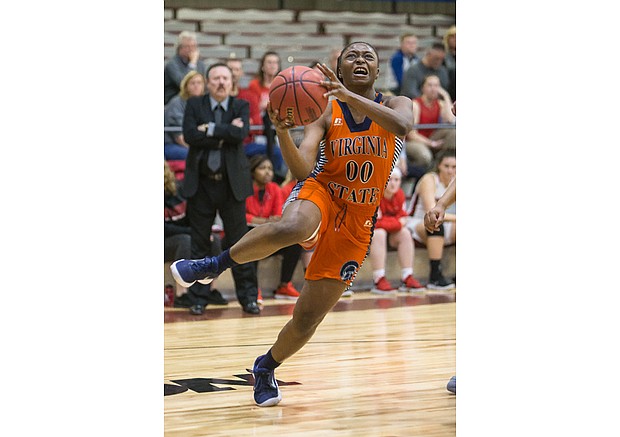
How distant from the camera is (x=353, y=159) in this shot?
4.81m

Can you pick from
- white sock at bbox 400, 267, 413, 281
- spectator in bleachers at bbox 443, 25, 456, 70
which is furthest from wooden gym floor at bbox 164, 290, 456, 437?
spectator in bleachers at bbox 443, 25, 456, 70

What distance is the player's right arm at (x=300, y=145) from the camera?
4.50 metres

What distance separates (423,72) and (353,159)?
21.2 feet

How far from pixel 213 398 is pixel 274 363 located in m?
0.42

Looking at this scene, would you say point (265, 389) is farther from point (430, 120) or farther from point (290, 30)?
point (290, 30)

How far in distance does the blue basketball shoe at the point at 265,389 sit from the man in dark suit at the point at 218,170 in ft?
10.7

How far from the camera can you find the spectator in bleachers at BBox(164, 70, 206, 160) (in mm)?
9094

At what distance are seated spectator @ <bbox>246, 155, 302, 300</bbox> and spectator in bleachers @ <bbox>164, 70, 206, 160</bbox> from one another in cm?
80

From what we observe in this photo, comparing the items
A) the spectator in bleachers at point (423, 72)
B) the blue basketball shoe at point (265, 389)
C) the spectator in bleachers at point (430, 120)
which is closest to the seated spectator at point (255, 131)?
the spectator in bleachers at point (430, 120)

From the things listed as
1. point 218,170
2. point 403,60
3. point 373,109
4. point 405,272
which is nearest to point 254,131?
point 218,170

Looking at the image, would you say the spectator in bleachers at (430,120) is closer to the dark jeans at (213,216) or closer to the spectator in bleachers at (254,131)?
the spectator in bleachers at (254,131)

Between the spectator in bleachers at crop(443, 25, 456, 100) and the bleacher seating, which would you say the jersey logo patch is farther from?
the bleacher seating

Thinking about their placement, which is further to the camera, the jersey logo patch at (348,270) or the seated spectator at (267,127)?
the seated spectator at (267,127)
